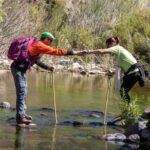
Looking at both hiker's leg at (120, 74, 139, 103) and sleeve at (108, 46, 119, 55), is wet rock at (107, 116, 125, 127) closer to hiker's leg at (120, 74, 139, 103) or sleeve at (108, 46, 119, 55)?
hiker's leg at (120, 74, 139, 103)

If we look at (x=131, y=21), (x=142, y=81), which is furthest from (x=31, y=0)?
(x=142, y=81)

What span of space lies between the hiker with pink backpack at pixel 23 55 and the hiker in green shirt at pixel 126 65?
119 cm

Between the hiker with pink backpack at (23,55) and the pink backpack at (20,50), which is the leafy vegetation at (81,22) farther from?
the pink backpack at (20,50)

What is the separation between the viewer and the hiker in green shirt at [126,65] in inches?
534

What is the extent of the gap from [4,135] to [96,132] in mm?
2052

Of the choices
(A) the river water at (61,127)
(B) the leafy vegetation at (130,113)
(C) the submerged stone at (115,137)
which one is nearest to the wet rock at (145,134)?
(C) the submerged stone at (115,137)

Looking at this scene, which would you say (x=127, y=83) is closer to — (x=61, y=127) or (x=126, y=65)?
(x=126, y=65)

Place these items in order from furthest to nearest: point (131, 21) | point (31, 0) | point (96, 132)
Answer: point (31, 0) → point (131, 21) → point (96, 132)

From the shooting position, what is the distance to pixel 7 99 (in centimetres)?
1827

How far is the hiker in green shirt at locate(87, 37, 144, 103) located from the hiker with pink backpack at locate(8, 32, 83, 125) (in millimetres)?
1193

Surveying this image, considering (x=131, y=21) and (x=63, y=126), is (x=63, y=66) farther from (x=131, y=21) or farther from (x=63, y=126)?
(x=63, y=126)

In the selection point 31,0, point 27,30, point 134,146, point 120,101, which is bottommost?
point 134,146

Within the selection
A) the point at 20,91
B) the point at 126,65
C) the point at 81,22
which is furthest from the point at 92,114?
the point at 81,22

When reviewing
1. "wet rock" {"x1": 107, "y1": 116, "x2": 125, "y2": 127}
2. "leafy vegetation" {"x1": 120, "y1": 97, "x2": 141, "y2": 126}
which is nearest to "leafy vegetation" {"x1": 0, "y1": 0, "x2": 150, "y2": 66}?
"wet rock" {"x1": 107, "y1": 116, "x2": 125, "y2": 127}
